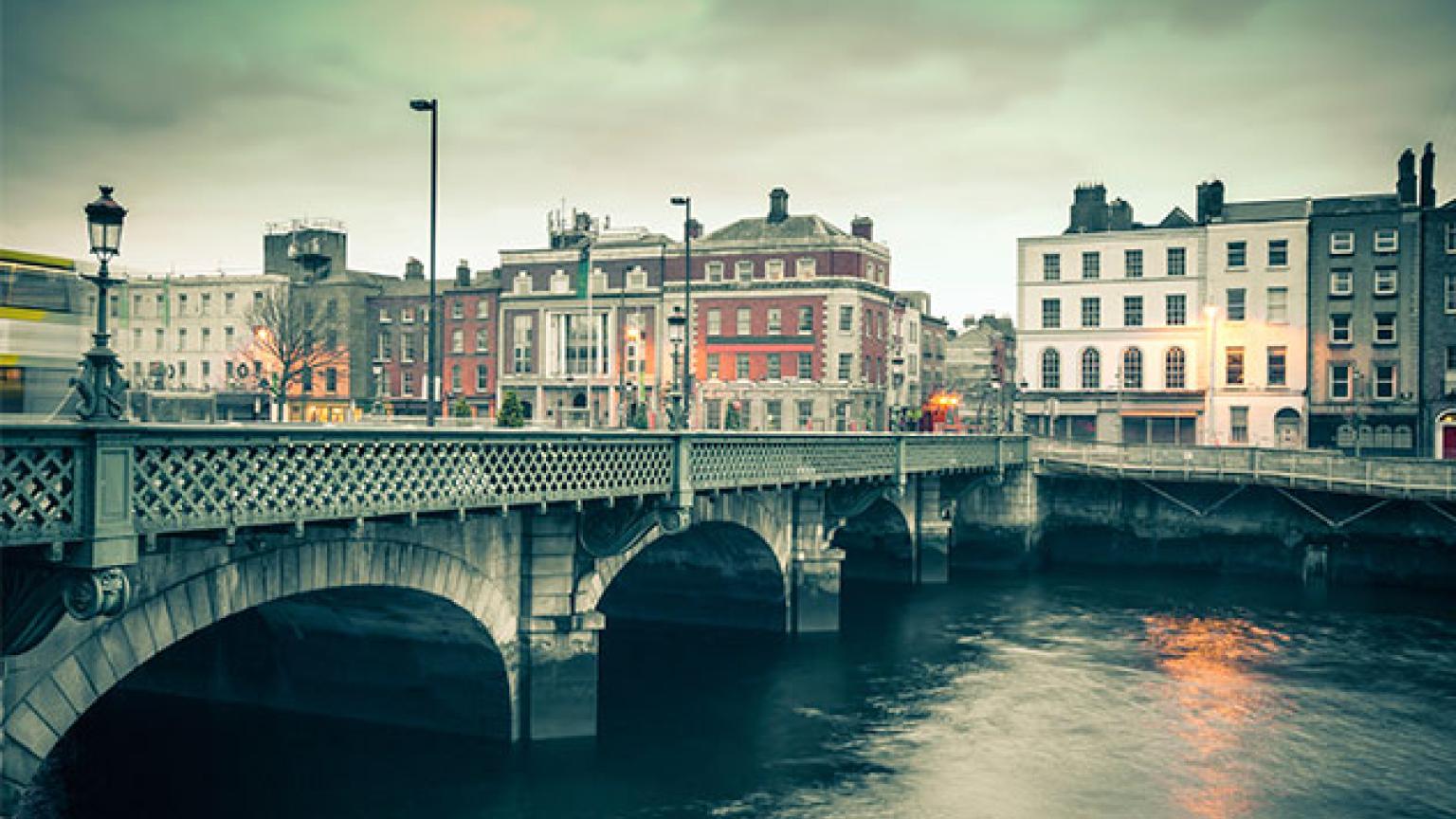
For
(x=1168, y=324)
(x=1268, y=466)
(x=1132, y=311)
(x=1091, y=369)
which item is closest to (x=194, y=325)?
(x=1091, y=369)

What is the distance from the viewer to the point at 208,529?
533 inches

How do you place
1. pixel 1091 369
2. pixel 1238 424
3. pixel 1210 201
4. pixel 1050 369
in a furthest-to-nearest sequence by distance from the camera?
pixel 1050 369 → pixel 1091 369 → pixel 1210 201 → pixel 1238 424

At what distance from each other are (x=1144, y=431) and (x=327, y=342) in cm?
5965

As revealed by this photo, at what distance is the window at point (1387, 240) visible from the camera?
65625 mm

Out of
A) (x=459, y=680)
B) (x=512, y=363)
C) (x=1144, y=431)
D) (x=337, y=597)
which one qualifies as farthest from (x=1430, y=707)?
(x=512, y=363)

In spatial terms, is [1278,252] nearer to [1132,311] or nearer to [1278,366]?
[1278,366]

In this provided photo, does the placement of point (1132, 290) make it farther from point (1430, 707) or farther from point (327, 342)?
point (327, 342)

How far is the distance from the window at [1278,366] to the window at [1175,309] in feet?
17.2

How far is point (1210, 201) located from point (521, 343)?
159 ft

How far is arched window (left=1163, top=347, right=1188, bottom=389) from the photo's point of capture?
2798 inches

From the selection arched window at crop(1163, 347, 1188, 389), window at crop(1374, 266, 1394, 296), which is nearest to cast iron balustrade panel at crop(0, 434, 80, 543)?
arched window at crop(1163, 347, 1188, 389)

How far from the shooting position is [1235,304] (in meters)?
69.4

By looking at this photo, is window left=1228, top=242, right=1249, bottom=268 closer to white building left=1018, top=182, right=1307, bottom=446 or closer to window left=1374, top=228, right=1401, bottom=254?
white building left=1018, top=182, right=1307, bottom=446

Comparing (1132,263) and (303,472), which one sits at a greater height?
(1132,263)
